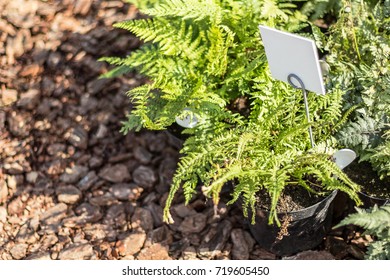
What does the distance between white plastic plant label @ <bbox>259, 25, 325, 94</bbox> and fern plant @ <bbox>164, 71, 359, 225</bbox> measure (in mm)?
192

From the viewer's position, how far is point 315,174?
2.51 metres

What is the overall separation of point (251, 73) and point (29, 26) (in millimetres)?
1491

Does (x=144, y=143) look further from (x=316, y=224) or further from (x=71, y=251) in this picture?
(x=316, y=224)

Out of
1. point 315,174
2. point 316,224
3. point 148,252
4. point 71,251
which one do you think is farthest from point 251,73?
point 71,251

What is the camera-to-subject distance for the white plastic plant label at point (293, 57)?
82.1 inches

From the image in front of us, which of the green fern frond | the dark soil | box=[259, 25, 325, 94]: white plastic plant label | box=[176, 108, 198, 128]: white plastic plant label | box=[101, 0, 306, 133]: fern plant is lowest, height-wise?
the dark soil

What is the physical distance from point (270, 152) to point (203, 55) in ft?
2.13

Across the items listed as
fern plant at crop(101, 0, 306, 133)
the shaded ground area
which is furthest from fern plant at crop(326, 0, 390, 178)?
the shaded ground area

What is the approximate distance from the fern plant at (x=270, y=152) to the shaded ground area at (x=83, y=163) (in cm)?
42

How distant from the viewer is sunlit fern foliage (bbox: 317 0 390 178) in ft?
8.19

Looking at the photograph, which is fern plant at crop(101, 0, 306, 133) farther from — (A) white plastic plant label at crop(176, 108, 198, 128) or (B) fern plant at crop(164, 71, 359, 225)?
(B) fern plant at crop(164, 71, 359, 225)

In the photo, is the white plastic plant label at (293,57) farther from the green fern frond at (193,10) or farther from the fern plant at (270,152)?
the green fern frond at (193,10)

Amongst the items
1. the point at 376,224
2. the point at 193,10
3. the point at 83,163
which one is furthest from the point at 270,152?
the point at 83,163

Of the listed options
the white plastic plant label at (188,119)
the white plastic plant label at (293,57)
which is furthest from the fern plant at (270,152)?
the white plastic plant label at (293,57)
